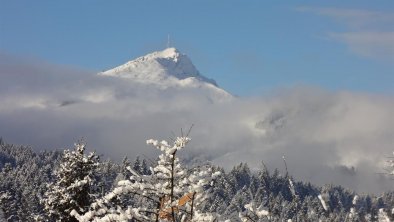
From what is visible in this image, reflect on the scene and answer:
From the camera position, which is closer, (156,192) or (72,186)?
(156,192)

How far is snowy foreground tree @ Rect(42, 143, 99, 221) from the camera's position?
2327cm

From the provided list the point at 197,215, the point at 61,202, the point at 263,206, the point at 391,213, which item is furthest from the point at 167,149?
the point at 61,202

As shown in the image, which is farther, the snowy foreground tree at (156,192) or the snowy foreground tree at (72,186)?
the snowy foreground tree at (72,186)

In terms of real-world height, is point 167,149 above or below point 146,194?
above

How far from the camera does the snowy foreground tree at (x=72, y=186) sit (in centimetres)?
2327

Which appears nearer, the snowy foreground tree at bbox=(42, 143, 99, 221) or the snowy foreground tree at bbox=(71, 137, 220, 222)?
the snowy foreground tree at bbox=(71, 137, 220, 222)

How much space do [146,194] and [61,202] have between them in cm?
1733

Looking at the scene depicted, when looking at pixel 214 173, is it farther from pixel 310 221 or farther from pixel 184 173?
pixel 310 221

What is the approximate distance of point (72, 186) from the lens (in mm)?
23250

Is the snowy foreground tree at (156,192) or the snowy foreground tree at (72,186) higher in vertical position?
the snowy foreground tree at (72,186)

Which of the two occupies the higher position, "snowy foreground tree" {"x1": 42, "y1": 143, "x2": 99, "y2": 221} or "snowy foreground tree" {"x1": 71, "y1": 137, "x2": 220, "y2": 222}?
"snowy foreground tree" {"x1": 42, "y1": 143, "x2": 99, "y2": 221}

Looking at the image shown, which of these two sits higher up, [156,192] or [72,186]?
[72,186]

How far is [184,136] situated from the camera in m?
6.48

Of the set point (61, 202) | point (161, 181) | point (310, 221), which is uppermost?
point (61, 202)
